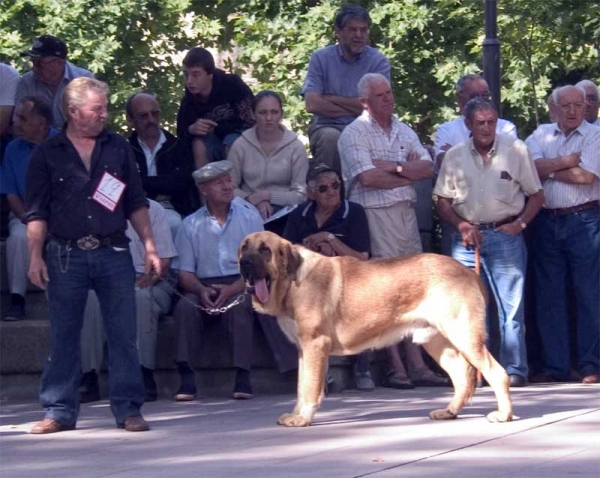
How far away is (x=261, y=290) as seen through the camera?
29.8 feet

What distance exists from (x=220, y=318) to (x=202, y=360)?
0.40 m

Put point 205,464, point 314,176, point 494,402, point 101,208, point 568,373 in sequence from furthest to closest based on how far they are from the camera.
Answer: point 568,373, point 314,176, point 494,402, point 101,208, point 205,464

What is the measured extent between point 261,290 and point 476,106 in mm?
2886

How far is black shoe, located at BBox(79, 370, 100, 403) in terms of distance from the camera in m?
10.5

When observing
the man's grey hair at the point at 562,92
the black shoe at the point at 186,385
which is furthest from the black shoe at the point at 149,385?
the man's grey hair at the point at 562,92

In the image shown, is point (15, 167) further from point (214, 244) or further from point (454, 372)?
point (454, 372)

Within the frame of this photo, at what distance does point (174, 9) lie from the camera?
24.0 m

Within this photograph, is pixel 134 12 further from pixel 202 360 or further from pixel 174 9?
pixel 202 360

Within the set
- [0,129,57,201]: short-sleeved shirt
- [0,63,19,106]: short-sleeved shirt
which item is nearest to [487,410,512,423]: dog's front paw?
[0,129,57,201]: short-sleeved shirt

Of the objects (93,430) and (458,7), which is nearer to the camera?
(93,430)

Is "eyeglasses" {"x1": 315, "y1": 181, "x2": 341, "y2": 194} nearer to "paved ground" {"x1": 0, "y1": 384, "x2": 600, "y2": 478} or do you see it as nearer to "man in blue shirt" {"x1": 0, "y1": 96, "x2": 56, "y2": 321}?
"paved ground" {"x1": 0, "y1": 384, "x2": 600, "y2": 478}

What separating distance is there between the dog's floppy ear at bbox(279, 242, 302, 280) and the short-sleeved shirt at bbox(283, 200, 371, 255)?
5.45 ft

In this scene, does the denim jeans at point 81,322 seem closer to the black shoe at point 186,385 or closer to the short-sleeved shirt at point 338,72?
the black shoe at point 186,385

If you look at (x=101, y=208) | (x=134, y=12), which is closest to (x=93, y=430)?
(x=101, y=208)
